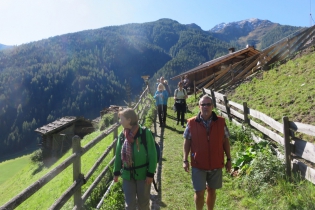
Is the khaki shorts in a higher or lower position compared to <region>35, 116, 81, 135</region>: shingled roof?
higher

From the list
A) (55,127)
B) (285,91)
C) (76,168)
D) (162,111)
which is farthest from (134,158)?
(55,127)

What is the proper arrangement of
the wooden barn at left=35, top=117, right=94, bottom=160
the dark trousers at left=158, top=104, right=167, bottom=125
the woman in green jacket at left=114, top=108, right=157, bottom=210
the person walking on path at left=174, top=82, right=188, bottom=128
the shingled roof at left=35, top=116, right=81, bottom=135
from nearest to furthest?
the woman in green jacket at left=114, top=108, right=157, bottom=210
the person walking on path at left=174, top=82, right=188, bottom=128
the dark trousers at left=158, top=104, right=167, bottom=125
the shingled roof at left=35, top=116, right=81, bottom=135
the wooden barn at left=35, top=117, right=94, bottom=160

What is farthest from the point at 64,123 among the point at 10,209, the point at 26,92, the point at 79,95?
the point at 26,92

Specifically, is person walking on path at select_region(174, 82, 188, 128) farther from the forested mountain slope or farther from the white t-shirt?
the forested mountain slope

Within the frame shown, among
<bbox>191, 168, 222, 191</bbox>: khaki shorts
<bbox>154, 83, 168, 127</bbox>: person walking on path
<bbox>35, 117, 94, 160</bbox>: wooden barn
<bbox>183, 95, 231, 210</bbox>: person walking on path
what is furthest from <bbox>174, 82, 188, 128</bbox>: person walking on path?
<bbox>35, 117, 94, 160</bbox>: wooden barn

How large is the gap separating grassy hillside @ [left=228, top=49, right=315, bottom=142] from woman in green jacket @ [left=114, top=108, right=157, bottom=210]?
15.6 feet

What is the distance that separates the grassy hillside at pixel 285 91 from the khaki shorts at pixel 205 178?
3751 mm

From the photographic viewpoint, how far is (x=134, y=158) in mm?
3611

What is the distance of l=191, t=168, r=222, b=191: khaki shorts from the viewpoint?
389 cm

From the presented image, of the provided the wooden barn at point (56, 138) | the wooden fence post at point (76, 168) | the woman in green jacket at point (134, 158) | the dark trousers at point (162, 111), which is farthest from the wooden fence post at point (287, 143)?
the wooden barn at point (56, 138)

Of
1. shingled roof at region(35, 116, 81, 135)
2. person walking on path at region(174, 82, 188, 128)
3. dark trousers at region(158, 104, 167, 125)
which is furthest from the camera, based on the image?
shingled roof at region(35, 116, 81, 135)

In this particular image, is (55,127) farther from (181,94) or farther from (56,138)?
(181,94)

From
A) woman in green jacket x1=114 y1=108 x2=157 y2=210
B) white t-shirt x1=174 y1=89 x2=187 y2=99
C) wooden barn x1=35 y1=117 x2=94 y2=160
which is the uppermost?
white t-shirt x1=174 y1=89 x2=187 y2=99

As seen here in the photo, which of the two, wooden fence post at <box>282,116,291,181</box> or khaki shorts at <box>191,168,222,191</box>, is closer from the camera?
khaki shorts at <box>191,168,222,191</box>
